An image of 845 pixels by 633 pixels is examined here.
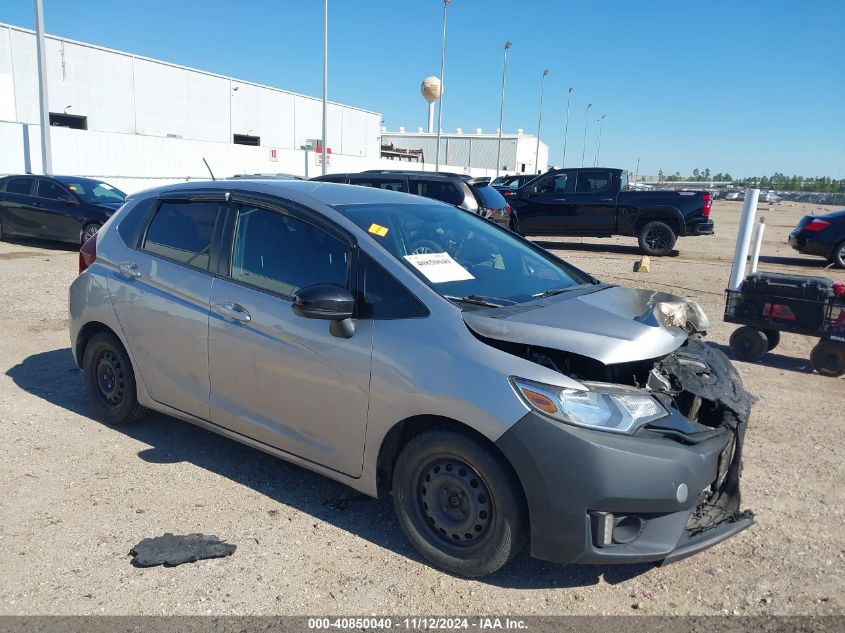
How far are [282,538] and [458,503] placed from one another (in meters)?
0.99

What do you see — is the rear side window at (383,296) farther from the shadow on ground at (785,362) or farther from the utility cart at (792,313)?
the shadow on ground at (785,362)

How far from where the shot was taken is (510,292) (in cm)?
366

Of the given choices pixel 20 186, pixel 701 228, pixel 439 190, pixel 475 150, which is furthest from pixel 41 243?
pixel 475 150

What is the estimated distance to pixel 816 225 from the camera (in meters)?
14.8

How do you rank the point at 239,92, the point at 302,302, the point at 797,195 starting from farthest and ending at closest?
the point at 797,195
the point at 239,92
the point at 302,302

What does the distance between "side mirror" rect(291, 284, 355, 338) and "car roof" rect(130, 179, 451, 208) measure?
0.68m

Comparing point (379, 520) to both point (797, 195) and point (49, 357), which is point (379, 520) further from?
point (797, 195)

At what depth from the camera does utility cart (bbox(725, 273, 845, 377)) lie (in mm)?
6480

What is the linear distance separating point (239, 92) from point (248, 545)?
145 ft

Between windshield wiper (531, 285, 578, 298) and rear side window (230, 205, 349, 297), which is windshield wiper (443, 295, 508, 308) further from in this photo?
rear side window (230, 205, 349, 297)

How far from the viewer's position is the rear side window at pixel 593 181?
55.1 feet

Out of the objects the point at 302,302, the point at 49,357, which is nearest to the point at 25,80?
the point at 49,357

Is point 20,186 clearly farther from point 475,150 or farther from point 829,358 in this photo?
point 475,150

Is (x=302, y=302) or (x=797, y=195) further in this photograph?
(x=797, y=195)
